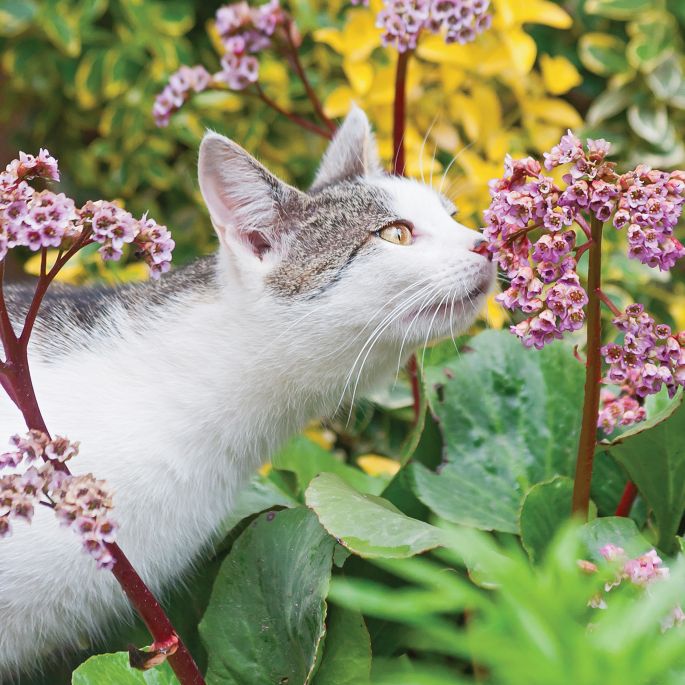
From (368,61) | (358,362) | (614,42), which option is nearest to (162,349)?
(358,362)

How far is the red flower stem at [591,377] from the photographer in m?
0.77

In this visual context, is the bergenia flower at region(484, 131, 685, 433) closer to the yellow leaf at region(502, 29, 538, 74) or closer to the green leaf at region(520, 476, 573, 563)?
the green leaf at region(520, 476, 573, 563)

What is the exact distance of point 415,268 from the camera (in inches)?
42.6

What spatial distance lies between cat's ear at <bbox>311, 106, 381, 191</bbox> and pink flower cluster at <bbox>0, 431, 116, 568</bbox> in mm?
813

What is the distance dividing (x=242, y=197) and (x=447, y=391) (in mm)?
339

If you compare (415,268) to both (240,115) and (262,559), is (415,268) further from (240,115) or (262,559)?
(240,115)

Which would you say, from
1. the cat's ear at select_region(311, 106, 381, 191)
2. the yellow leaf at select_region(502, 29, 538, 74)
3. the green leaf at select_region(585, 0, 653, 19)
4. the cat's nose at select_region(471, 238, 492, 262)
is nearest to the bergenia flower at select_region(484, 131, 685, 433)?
the cat's nose at select_region(471, 238, 492, 262)

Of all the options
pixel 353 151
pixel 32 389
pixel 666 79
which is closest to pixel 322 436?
pixel 353 151

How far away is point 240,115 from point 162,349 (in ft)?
4.07

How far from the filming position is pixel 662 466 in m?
0.95

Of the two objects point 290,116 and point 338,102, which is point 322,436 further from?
point 290,116

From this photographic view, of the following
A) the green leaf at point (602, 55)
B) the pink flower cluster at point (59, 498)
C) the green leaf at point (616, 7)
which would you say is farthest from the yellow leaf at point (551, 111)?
the pink flower cluster at point (59, 498)

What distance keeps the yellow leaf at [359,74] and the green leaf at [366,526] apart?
1.14 metres

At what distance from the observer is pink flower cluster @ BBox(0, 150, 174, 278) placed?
64 cm
